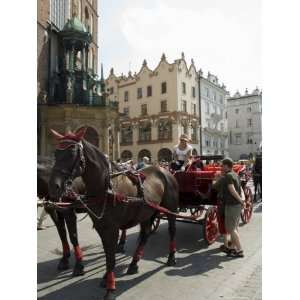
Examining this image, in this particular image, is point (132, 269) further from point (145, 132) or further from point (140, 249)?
point (145, 132)

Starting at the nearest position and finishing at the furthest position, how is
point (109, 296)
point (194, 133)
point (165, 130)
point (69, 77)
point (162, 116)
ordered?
point (109, 296) → point (69, 77) → point (194, 133) → point (165, 130) → point (162, 116)

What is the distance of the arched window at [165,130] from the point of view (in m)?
31.6

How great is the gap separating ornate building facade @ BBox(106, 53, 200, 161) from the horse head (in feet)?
87.9

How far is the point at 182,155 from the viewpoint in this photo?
19.6 feet

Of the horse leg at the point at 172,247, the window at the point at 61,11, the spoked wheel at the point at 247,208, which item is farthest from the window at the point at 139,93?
the horse leg at the point at 172,247

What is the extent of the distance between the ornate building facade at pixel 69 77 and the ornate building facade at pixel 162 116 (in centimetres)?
1469

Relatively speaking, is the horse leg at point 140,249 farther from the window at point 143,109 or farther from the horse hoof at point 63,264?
the window at point 143,109

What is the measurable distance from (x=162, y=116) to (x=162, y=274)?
28.0 metres

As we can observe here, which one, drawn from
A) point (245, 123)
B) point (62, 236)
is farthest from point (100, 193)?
point (245, 123)

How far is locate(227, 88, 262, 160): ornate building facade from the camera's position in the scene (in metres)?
3.81

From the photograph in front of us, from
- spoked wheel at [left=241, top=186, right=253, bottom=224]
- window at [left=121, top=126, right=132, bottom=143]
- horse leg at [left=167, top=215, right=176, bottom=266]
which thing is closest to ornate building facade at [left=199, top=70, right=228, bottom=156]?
spoked wheel at [left=241, top=186, right=253, bottom=224]
